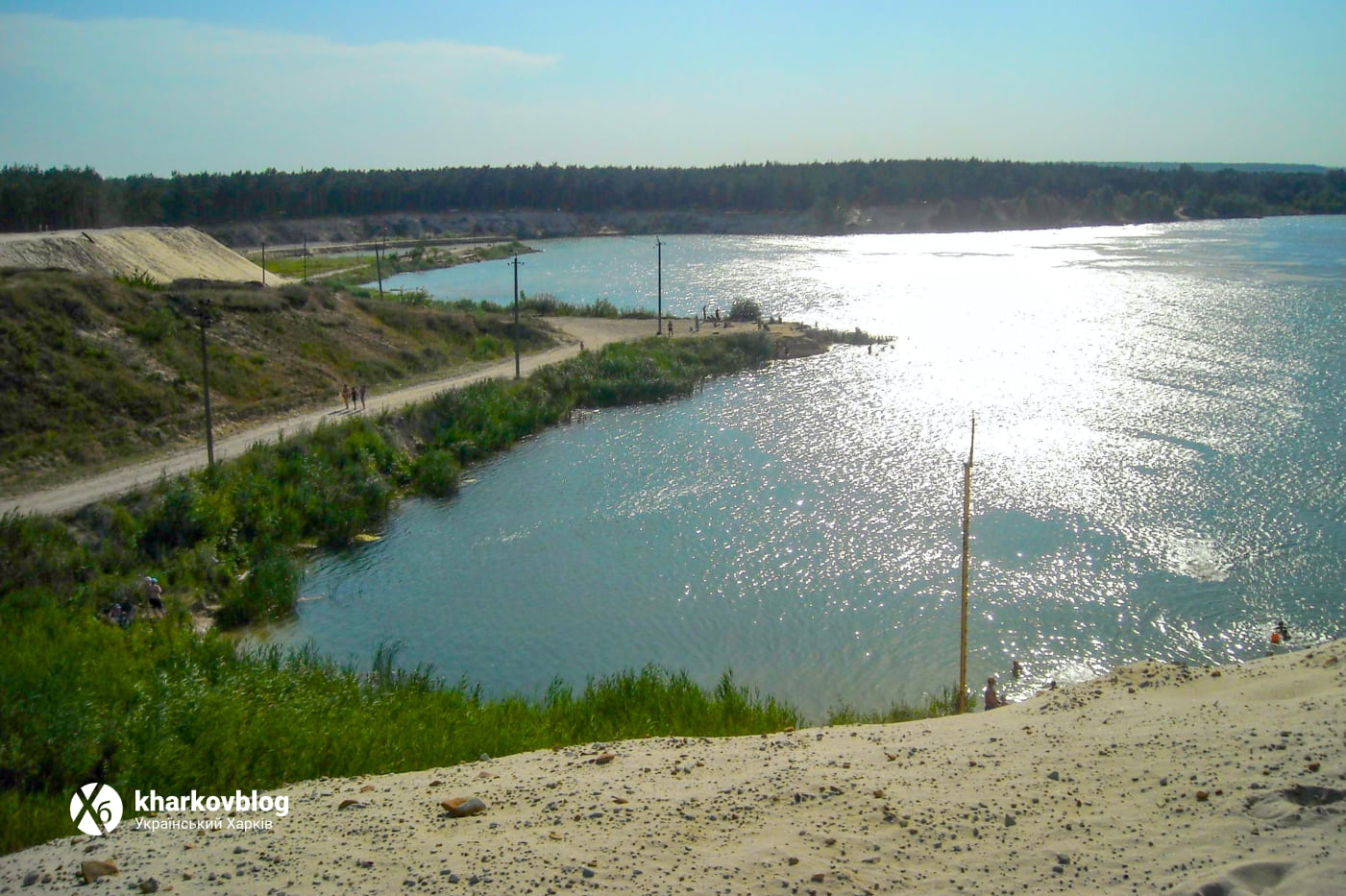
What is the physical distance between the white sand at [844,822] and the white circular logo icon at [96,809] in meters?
0.21

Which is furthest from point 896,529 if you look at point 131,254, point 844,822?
point 131,254

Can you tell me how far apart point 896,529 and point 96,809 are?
18.2 metres

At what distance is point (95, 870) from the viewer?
687 cm

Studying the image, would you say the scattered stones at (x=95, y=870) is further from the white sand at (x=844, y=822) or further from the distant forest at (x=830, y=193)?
the distant forest at (x=830, y=193)

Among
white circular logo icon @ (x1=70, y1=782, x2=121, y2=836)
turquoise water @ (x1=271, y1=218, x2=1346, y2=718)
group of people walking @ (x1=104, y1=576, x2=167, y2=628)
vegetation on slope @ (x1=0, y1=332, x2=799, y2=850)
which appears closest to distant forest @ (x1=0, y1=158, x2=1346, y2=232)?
turquoise water @ (x1=271, y1=218, x2=1346, y2=718)

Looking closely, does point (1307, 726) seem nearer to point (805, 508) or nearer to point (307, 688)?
point (307, 688)

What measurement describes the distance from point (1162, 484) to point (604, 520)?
14131 mm

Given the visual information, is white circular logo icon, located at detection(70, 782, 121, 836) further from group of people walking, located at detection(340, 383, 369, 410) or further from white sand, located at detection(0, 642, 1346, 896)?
group of people walking, located at detection(340, 383, 369, 410)

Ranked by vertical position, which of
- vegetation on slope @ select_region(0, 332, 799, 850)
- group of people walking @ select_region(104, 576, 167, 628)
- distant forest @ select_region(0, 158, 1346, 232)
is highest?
distant forest @ select_region(0, 158, 1346, 232)

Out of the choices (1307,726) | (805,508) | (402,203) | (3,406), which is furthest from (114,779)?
(402,203)

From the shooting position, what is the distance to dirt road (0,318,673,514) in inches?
866

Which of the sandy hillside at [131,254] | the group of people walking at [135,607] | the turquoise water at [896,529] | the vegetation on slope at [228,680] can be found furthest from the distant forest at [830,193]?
the group of people walking at [135,607]

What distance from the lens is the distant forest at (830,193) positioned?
117625 mm

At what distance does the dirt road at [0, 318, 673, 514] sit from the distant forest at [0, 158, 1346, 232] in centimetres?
7430
